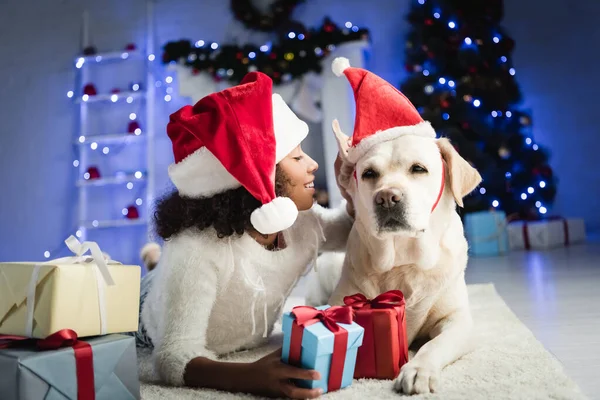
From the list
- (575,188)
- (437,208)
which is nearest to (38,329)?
(437,208)

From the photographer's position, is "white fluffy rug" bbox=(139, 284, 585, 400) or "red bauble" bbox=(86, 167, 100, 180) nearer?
"white fluffy rug" bbox=(139, 284, 585, 400)

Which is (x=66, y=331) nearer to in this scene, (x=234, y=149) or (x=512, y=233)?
(x=234, y=149)

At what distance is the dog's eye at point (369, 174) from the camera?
1754 mm

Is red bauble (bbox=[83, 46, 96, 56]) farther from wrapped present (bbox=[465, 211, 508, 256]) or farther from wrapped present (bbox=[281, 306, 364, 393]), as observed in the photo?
wrapped present (bbox=[281, 306, 364, 393])

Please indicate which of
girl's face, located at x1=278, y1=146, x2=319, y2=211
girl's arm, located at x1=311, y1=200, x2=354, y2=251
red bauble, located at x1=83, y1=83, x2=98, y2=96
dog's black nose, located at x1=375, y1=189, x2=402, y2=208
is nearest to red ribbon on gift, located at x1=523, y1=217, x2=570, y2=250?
girl's arm, located at x1=311, y1=200, x2=354, y2=251

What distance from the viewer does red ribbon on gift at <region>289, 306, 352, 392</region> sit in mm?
1309

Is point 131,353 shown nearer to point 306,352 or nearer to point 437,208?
point 306,352

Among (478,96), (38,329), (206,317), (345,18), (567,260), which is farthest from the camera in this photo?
(345,18)

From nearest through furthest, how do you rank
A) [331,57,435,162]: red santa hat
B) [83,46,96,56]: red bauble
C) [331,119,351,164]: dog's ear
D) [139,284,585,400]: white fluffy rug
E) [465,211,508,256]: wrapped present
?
[139,284,585,400]: white fluffy rug
[331,57,435,162]: red santa hat
[331,119,351,164]: dog's ear
[465,211,508,256]: wrapped present
[83,46,96,56]: red bauble

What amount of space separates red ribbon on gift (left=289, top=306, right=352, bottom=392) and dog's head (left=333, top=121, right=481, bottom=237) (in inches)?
15.2

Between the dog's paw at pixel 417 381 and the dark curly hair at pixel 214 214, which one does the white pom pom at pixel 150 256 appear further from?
the dog's paw at pixel 417 381

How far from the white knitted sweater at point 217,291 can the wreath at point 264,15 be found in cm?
505

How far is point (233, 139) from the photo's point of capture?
1.64 meters

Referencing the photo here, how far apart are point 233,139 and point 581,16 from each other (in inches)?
275
